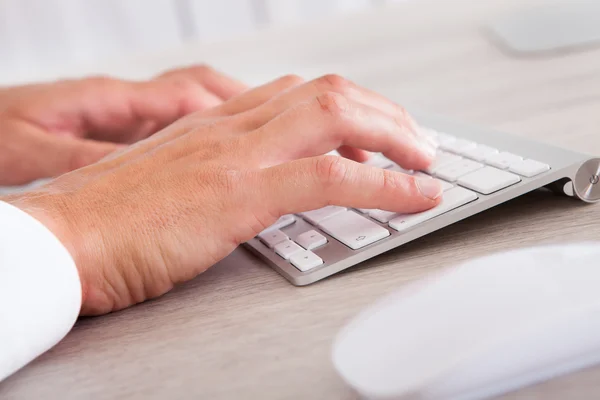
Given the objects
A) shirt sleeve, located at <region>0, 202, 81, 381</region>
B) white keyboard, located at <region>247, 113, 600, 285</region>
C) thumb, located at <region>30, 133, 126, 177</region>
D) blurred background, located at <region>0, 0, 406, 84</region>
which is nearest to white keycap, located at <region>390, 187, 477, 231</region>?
white keyboard, located at <region>247, 113, 600, 285</region>

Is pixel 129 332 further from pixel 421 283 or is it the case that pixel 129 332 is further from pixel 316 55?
pixel 316 55

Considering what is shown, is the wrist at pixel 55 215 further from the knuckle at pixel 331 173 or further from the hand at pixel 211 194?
the knuckle at pixel 331 173

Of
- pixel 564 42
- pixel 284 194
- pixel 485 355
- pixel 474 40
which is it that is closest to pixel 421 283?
pixel 485 355

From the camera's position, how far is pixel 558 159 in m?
0.51

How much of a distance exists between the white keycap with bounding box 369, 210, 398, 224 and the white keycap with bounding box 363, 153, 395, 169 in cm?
11

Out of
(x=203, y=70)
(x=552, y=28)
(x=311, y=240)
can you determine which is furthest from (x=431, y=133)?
(x=552, y=28)

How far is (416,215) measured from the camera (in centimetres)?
50

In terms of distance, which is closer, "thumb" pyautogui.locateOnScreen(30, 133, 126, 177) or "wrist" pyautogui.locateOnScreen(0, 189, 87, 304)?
"wrist" pyautogui.locateOnScreen(0, 189, 87, 304)

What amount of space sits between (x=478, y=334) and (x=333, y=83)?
0.37 m

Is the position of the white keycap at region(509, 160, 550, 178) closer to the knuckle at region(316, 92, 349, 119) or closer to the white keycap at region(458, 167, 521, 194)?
the white keycap at region(458, 167, 521, 194)

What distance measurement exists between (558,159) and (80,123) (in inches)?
24.3

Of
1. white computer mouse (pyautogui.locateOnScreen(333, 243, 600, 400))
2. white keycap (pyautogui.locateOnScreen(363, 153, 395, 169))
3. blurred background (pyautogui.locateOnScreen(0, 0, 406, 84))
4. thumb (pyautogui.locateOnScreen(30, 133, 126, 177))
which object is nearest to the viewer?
white computer mouse (pyautogui.locateOnScreen(333, 243, 600, 400))

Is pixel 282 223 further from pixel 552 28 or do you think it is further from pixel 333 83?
pixel 552 28

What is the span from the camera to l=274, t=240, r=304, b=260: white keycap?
19.6 inches
